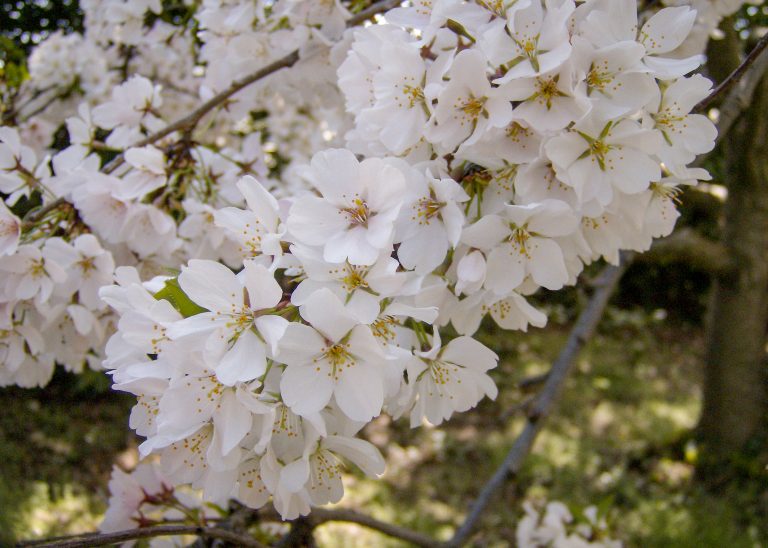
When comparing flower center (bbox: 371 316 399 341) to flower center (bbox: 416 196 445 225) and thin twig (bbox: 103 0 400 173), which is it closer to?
flower center (bbox: 416 196 445 225)

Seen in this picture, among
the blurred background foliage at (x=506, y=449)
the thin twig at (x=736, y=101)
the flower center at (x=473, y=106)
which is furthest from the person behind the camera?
the blurred background foliage at (x=506, y=449)

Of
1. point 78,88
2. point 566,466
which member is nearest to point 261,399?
point 78,88

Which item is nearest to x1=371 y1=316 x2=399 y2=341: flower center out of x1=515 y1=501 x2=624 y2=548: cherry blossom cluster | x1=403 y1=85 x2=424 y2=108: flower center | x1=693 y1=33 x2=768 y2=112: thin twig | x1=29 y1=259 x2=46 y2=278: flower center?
x1=403 y1=85 x2=424 y2=108: flower center

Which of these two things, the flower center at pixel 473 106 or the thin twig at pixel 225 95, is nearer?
the flower center at pixel 473 106

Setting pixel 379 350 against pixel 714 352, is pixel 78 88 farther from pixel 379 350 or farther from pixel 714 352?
pixel 714 352

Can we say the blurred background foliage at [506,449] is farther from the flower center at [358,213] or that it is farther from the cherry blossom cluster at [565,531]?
the flower center at [358,213]

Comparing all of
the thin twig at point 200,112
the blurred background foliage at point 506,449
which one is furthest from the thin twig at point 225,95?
the blurred background foliage at point 506,449

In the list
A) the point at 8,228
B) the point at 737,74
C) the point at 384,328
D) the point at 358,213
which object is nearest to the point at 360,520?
the point at 384,328
